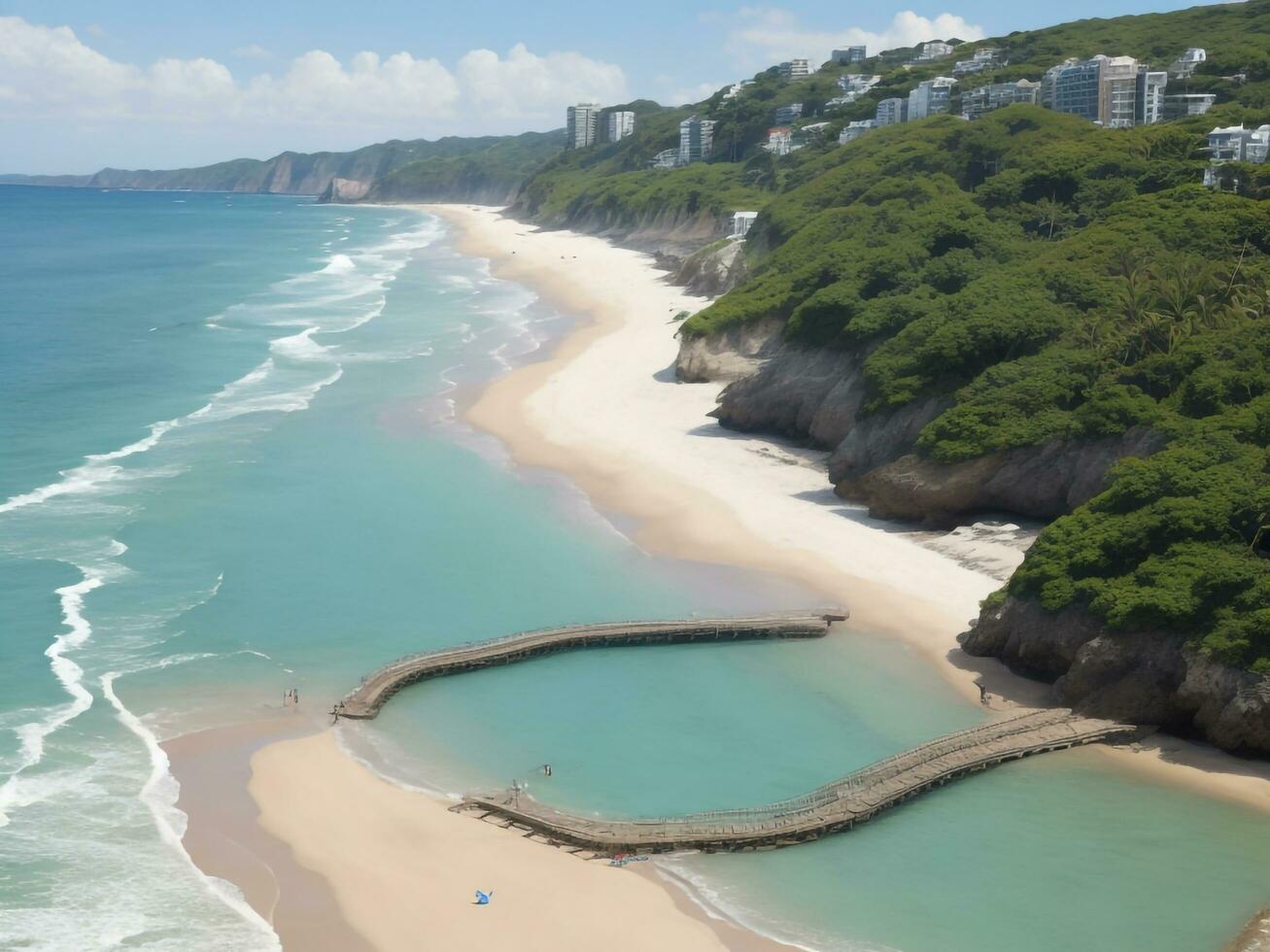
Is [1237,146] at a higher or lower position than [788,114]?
lower

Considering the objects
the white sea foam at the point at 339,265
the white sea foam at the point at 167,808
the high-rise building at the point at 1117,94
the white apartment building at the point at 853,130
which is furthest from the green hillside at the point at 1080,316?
the white sea foam at the point at 339,265

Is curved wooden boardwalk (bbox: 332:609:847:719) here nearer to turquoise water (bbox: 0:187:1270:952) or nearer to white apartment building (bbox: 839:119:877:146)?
turquoise water (bbox: 0:187:1270:952)

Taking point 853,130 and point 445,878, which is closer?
point 445,878

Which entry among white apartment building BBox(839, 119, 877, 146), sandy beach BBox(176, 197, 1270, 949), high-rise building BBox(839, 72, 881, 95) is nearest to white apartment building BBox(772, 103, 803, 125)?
high-rise building BBox(839, 72, 881, 95)

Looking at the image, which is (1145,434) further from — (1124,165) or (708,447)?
(1124,165)

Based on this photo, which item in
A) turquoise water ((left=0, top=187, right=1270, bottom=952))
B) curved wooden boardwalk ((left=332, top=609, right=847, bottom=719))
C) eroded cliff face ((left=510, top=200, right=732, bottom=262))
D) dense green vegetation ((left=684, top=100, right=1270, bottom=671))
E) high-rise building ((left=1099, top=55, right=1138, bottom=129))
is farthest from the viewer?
eroded cliff face ((left=510, top=200, right=732, bottom=262))

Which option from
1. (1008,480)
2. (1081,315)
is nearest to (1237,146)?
(1081,315)

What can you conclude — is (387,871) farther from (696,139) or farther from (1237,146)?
(696,139)
